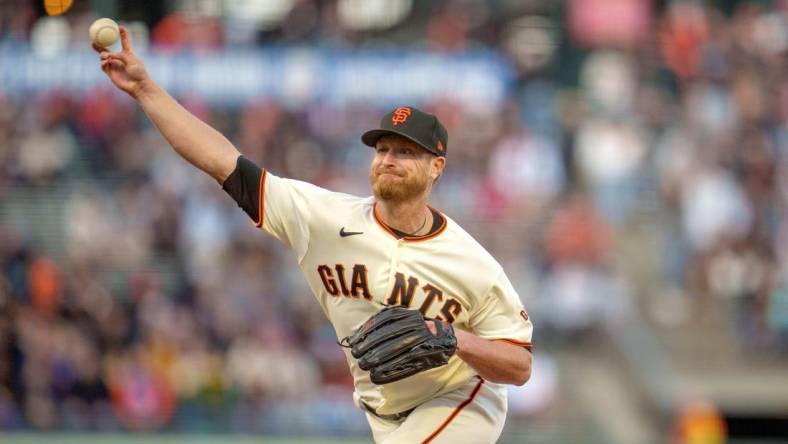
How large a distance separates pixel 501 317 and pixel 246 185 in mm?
1234

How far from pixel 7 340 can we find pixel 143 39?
5.62m

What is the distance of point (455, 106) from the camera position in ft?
58.9

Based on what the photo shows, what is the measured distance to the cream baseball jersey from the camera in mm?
5809

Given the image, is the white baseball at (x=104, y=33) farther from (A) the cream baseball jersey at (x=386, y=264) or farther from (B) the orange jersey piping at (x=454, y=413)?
(B) the orange jersey piping at (x=454, y=413)

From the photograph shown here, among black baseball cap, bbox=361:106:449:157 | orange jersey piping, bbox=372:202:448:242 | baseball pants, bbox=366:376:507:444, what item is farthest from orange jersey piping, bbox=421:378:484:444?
black baseball cap, bbox=361:106:449:157

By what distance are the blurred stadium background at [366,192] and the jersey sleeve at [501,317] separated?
9.13 meters

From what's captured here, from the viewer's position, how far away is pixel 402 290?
5828 mm

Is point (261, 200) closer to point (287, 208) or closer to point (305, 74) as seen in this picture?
point (287, 208)

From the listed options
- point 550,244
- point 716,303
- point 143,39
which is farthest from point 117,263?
point 716,303

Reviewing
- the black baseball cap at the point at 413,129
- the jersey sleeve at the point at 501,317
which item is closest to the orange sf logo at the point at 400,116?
the black baseball cap at the point at 413,129

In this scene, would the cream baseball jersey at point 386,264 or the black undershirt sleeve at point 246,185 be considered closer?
the black undershirt sleeve at point 246,185

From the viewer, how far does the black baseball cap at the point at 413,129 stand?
18.7ft

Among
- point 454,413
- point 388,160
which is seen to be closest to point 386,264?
point 388,160

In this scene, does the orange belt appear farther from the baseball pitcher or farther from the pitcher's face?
the pitcher's face
